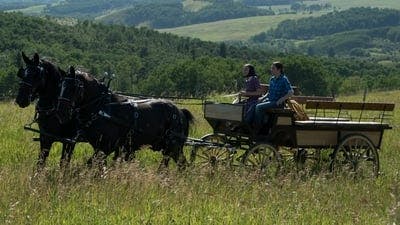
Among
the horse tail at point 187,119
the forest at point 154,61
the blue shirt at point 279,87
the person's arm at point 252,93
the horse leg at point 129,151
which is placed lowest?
the forest at point 154,61

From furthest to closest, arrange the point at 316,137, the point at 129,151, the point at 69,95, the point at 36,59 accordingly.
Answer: the point at 316,137 → the point at 129,151 → the point at 69,95 → the point at 36,59

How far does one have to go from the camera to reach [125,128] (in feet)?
31.1

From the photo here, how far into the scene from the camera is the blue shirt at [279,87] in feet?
33.3

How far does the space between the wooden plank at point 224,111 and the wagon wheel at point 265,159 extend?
0.69 m

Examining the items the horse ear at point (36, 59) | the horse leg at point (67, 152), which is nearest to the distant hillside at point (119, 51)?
the horse leg at point (67, 152)

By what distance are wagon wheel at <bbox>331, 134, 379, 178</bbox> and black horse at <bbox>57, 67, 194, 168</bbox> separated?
2.70 meters

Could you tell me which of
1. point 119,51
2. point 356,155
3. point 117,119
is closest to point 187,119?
point 117,119

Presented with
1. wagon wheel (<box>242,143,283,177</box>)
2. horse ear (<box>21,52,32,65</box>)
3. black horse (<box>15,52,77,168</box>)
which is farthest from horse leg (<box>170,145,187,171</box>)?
horse ear (<box>21,52,32,65</box>)

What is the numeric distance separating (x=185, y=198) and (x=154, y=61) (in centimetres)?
13435

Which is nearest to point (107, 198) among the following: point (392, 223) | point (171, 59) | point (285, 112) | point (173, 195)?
point (173, 195)

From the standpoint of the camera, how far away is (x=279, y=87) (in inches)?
401

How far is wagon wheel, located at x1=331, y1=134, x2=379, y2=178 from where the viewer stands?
10336mm

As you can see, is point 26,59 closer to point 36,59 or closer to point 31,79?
point 36,59

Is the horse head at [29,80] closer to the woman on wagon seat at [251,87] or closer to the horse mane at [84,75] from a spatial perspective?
the horse mane at [84,75]
